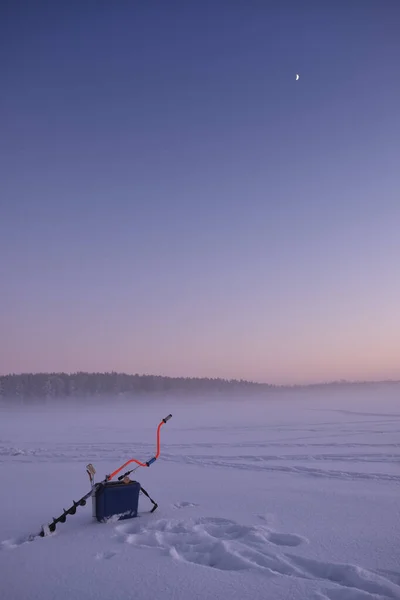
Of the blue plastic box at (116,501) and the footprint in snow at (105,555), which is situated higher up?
the blue plastic box at (116,501)

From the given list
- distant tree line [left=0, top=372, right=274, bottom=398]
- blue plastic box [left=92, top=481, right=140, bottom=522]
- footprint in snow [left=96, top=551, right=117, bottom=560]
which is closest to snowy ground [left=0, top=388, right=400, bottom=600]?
footprint in snow [left=96, top=551, right=117, bottom=560]

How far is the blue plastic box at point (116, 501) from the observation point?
667 cm

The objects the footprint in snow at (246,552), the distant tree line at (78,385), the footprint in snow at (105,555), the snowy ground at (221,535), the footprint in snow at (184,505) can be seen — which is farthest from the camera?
the distant tree line at (78,385)

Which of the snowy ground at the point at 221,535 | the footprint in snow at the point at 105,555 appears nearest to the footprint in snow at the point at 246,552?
the snowy ground at the point at 221,535

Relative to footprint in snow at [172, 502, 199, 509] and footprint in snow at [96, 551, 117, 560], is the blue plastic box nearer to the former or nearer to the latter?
footprint in snow at [172, 502, 199, 509]

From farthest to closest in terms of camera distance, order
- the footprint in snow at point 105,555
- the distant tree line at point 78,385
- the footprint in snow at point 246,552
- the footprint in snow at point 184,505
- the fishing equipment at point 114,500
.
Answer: the distant tree line at point 78,385 → the footprint in snow at point 184,505 → the fishing equipment at point 114,500 → the footprint in snow at point 105,555 → the footprint in snow at point 246,552

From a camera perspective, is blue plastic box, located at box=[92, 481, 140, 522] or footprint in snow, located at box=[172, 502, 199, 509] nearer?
blue plastic box, located at box=[92, 481, 140, 522]

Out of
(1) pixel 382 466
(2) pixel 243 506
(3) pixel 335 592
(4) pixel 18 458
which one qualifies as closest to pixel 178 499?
(2) pixel 243 506

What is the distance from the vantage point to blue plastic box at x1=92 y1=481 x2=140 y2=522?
21.9ft

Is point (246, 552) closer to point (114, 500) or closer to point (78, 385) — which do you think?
point (114, 500)

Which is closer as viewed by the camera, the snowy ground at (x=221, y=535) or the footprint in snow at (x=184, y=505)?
the snowy ground at (x=221, y=535)

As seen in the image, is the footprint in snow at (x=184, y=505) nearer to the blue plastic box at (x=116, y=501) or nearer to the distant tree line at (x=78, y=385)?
the blue plastic box at (x=116, y=501)

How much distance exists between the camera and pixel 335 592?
13.2ft

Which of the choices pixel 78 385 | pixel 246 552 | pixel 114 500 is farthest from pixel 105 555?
pixel 78 385
